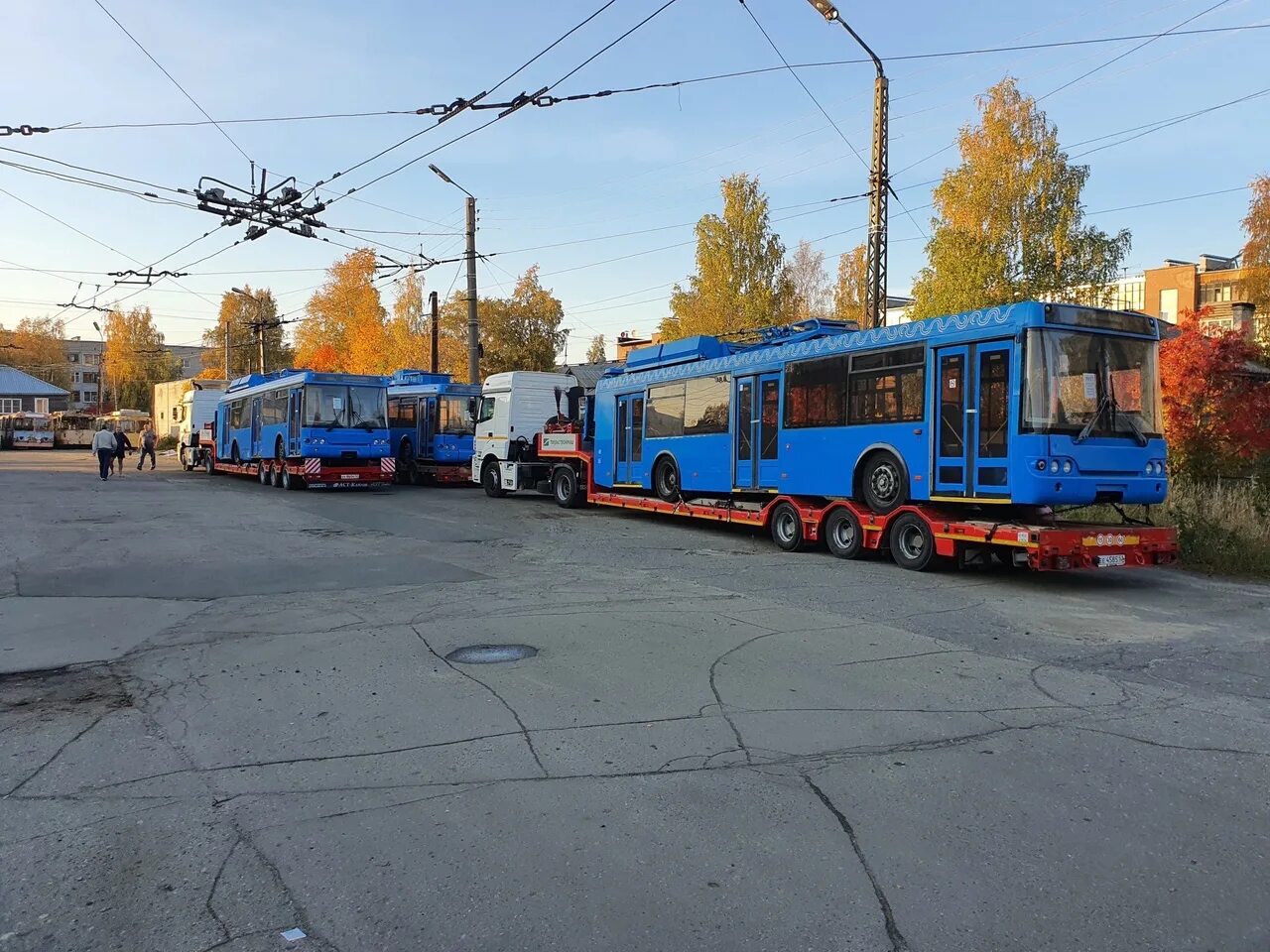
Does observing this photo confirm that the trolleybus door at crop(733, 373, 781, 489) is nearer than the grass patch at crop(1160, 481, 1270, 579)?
No

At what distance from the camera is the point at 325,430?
25469 mm

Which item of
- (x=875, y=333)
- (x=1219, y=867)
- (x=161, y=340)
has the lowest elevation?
(x=1219, y=867)

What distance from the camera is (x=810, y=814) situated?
13.3 ft

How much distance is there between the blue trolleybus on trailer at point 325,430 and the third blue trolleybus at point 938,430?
13.2 m

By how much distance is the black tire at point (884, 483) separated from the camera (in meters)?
11.8

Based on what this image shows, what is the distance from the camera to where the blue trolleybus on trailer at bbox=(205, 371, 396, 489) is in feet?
83.4

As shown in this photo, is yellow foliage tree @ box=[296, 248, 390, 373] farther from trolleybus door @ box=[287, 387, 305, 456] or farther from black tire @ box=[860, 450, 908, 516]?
black tire @ box=[860, 450, 908, 516]

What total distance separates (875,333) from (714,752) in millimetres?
8617

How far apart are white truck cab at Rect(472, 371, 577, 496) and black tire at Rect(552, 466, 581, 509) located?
4.48ft

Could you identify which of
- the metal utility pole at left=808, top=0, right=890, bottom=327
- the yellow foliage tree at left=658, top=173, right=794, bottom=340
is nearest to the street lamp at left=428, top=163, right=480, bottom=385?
the yellow foliage tree at left=658, top=173, right=794, bottom=340

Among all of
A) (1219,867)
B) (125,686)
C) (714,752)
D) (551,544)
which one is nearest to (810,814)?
(714,752)

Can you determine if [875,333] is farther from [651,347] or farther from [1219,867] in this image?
[1219,867]

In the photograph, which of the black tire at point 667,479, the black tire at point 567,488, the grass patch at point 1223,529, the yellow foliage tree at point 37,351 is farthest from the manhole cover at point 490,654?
the yellow foliage tree at point 37,351

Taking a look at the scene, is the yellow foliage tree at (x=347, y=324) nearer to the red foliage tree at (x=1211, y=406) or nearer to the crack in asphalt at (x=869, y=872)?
the red foliage tree at (x=1211, y=406)
